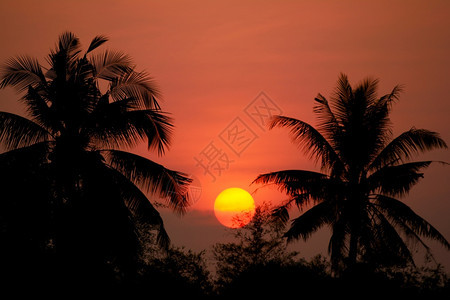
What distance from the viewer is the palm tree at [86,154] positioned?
62.4ft

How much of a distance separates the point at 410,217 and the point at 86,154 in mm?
12390

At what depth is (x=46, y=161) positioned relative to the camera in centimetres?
1977

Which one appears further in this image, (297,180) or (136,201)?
(297,180)

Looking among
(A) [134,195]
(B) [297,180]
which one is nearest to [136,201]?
(A) [134,195]

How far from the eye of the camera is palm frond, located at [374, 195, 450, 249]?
2470cm

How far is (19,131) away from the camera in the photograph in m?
19.9

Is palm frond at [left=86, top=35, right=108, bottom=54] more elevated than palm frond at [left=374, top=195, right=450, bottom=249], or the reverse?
palm frond at [left=86, top=35, right=108, bottom=54]

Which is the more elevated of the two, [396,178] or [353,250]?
[396,178]

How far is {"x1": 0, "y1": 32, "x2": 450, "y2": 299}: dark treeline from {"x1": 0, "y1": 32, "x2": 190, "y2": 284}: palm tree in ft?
0.11

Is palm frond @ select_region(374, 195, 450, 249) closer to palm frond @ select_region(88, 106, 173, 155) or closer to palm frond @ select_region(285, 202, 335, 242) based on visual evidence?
palm frond @ select_region(285, 202, 335, 242)

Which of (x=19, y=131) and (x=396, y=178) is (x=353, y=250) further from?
(x=19, y=131)

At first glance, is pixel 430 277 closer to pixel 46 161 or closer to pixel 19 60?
pixel 46 161

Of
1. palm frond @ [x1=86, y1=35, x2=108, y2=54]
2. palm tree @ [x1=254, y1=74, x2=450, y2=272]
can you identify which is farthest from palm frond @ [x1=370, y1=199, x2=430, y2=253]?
palm frond @ [x1=86, y1=35, x2=108, y2=54]

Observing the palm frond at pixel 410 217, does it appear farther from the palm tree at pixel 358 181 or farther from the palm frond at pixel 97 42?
the palm frond at pixel 97 42
